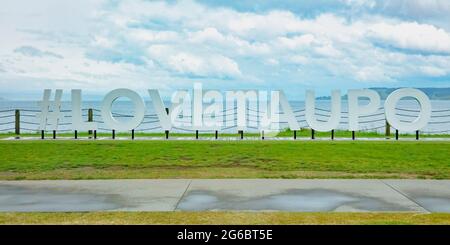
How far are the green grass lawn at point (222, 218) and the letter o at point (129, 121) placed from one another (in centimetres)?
1404

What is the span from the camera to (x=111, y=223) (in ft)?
22.5

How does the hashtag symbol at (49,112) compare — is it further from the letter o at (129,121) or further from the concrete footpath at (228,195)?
the concrete footpath at (228,195)

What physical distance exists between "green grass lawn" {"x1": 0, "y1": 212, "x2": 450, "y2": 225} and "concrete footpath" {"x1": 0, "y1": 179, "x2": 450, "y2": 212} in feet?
1.35

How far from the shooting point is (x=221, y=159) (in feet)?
46.5

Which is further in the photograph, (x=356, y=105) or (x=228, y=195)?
(x=356, y=105)

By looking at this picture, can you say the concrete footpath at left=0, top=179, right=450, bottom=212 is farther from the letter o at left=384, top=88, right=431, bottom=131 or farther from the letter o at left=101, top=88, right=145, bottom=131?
the letter o at left=384, top=88, right=431, bottom=131

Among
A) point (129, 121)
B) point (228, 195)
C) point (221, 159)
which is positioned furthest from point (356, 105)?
point (228, 195)

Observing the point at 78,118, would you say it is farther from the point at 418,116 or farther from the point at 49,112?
the point at 418,116

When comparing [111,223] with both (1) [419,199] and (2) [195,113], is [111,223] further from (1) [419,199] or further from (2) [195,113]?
(2) [195,113]

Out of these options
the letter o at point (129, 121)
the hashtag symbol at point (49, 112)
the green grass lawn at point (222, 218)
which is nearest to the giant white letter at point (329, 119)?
the letter o at point (129, 121)

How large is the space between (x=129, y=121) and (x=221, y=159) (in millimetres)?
8166

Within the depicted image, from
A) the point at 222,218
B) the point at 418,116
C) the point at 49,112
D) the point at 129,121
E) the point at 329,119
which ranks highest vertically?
the point at 49,112

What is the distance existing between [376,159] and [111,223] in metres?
9.02
